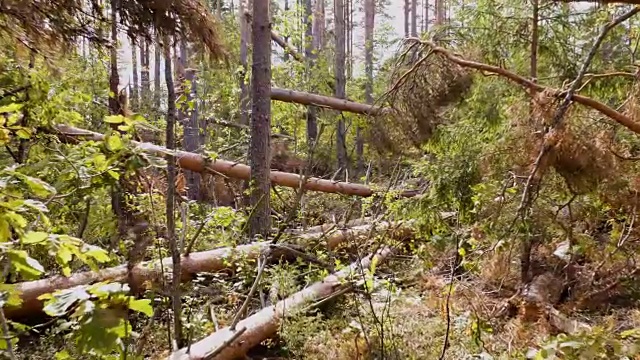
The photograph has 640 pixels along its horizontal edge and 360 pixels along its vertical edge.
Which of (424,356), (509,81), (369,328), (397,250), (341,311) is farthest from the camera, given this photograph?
(397,250)

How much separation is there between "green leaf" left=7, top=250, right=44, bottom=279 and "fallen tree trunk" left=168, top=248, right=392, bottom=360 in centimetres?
230

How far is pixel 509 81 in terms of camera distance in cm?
431

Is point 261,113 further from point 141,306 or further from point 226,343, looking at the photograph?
point 141,306

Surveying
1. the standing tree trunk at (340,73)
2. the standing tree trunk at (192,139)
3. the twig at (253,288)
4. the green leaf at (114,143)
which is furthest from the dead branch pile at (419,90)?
the standing tree trunk at (340,73)

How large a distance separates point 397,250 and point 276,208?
104 inches

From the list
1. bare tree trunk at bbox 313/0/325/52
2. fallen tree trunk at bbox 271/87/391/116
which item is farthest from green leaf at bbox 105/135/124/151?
bare tree trunk at bbox 313/0/325/52

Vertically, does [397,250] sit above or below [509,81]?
below

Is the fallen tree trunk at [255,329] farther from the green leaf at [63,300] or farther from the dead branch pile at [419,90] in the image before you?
the green leaf at [63,300]

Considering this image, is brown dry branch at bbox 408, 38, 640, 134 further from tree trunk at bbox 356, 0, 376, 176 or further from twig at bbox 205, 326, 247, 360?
tree trunk at bbox 356, 0, 376, 176

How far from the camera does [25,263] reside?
4.07 feet

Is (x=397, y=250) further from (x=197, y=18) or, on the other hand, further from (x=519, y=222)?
(x=197, y=18)

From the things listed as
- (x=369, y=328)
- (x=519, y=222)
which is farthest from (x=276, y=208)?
(x=519, y=222)

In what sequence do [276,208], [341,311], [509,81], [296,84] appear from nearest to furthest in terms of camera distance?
[509,81] < [341,311] < [276,208] < [296,84]

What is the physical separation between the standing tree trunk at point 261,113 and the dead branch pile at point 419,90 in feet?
7.84
